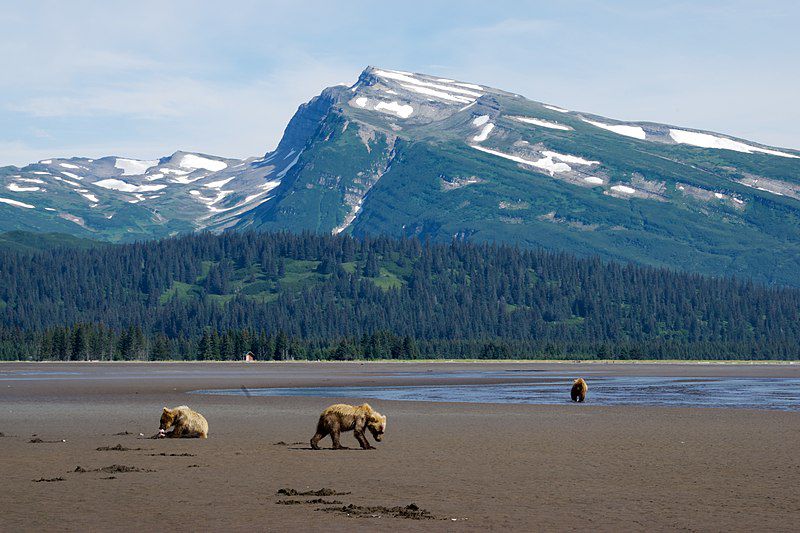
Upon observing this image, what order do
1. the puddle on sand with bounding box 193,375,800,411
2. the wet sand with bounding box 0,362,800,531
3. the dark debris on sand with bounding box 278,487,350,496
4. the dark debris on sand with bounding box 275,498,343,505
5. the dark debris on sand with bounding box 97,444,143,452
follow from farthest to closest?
the puddle on sand with bounding box 193,375,800,411
the dark debris on sand with bounding box 97,444,143,452
the dark debris on sand with bounding box 278,487,350,496
the dark debris on sand with bounding box 275,498,343,505
the wet sand with bounding box 0,362,800,531

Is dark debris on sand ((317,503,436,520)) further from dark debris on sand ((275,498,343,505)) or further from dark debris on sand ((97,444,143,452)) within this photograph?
dark debris on sand ((97,444,143,452))

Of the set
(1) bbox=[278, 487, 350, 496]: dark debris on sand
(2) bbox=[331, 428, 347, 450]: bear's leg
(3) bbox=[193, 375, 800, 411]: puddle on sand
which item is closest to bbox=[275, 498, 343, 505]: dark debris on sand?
(1) bbox=[278, 487, 350, 496]: dark debris on sand

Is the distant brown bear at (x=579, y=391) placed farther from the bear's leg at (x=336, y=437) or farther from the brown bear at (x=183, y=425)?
the bear's leg at (x=336, y=437)

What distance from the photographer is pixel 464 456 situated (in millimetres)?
37344

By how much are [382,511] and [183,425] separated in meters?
20.3

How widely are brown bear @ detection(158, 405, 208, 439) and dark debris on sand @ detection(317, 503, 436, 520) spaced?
63.2ft

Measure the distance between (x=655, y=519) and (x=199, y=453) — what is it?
1894cm

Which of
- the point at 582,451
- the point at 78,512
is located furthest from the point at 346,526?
the point at 582,451

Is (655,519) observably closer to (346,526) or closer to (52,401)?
(346,526)

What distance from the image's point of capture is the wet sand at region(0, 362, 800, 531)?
79.5 feet

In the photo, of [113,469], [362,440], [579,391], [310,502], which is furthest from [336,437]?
[579,391]

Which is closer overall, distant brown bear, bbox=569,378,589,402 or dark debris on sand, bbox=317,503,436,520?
dark debris on sand, bbox=317,503,436,520

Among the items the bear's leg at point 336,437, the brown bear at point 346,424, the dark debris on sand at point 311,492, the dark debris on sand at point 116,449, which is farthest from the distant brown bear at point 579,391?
the dark debris on sand at point 311,492

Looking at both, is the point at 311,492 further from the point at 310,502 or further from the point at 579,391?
the point at 579,391
